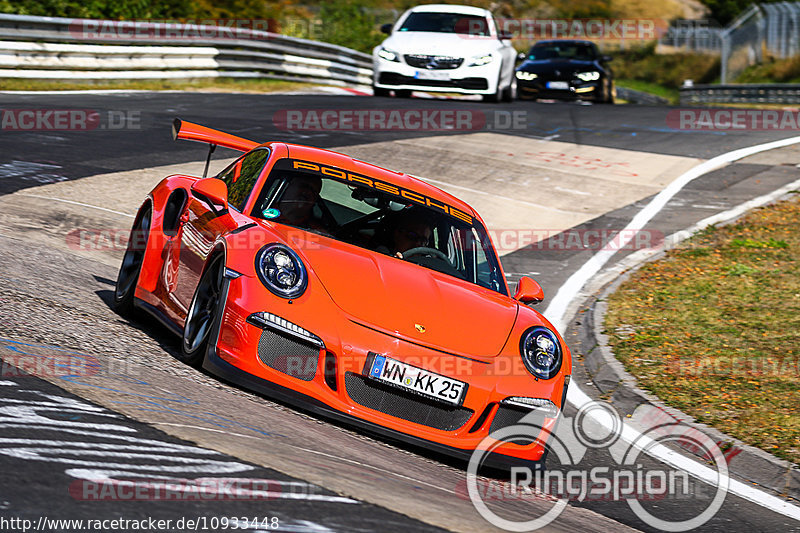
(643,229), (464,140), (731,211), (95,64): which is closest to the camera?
(643,229)

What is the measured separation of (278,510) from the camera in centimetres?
360

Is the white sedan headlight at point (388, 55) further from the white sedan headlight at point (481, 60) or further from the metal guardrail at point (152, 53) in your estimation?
the metal guardrail at point (152, 53)

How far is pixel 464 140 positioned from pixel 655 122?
5.59 m

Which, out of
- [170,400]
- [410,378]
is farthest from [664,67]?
[170,400]

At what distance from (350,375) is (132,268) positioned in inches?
98.3

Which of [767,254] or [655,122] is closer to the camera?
[767,254]

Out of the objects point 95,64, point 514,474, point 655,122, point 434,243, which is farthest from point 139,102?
point 514,474

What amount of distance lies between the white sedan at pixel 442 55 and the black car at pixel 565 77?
108 inches

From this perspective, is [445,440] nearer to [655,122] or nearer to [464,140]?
[464,140]

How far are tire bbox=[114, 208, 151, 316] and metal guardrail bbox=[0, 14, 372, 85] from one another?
12944mm

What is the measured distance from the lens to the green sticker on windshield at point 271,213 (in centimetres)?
618

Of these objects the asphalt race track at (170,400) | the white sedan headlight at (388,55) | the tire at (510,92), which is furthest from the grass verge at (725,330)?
the tire at (510,92)

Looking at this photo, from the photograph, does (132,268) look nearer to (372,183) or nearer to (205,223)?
(205,223)

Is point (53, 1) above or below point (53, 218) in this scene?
above
